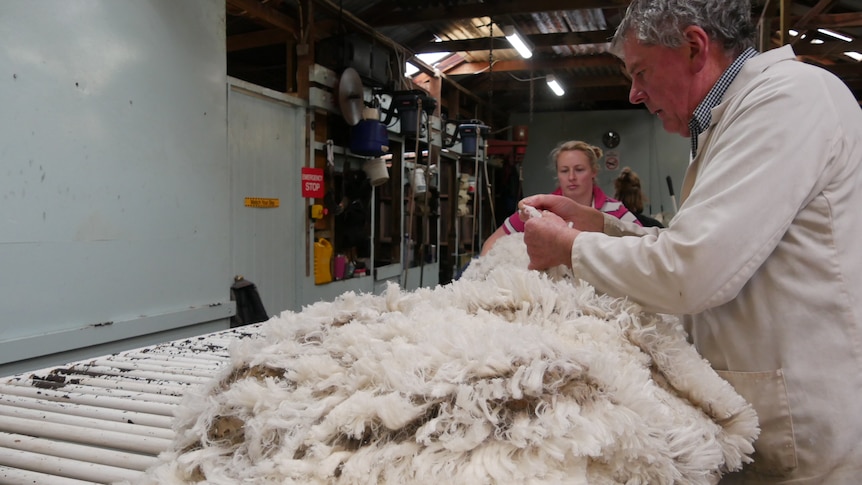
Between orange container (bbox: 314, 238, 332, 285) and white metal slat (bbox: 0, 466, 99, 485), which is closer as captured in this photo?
white metal slat (bbox: 0, 466, 99, 485)

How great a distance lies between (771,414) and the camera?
2.71ft

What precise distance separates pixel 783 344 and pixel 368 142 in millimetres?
4111

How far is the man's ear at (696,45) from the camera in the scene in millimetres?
966

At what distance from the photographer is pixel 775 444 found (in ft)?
2.76

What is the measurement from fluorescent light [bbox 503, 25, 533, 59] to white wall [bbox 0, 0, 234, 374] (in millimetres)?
3315

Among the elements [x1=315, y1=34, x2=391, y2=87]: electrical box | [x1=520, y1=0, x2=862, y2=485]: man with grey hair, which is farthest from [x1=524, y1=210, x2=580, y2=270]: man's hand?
[x1=315, y1=34, x2=391, y2=87]: electrical box

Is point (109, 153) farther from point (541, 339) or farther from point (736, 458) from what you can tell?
point (736, 458)

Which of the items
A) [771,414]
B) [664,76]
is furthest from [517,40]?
[771,414]

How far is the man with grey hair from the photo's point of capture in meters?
0.77

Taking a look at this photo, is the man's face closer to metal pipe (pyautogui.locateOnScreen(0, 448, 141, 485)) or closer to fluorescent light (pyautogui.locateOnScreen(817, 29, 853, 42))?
metal pipe (pyautogui.locateOnScreen(0, 448, 141, 485))

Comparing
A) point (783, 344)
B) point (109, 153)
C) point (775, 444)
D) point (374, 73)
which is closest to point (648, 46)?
point (783, 344)

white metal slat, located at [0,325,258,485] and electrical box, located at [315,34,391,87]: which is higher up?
electrical box, located at [315,34,391,87]

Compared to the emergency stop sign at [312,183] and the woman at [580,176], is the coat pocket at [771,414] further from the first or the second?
the emergency stop sign at [312,183]

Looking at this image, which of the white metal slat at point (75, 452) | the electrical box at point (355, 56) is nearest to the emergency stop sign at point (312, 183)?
the electrical box at point (355, 56)
